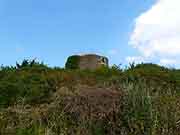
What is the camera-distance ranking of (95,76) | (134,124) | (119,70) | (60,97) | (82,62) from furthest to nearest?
(82,62), (119,70), (95,76), (60,97), (134,124)

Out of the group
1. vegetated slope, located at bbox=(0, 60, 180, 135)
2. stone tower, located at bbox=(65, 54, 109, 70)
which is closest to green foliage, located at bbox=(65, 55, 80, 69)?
stone tower, located at bbox=(65, 54, 109, 70)

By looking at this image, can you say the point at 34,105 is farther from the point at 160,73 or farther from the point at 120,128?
the point at 160,73

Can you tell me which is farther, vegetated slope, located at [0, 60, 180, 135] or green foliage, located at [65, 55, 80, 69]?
green foliage, located at [65, 55, 80, 69]

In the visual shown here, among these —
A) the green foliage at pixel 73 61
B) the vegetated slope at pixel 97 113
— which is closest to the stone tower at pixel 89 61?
the green foliage at pixel 73 61

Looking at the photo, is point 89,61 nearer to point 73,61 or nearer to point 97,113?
point 73,61

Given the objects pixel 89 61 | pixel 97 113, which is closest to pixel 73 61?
pixel 89 61

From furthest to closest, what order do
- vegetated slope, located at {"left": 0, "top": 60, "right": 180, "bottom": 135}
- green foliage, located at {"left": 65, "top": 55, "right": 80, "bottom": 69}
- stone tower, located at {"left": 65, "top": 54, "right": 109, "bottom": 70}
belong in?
green foliage, located at {"left": 65, "top": 55, "right": 80, "bottom": 69}, stone tower, located at {"left": 65, "top": 54, "right": 109, "bottom": 70}, vegetated slope, located at {"left": 0, "top": 60, "right": 180, "bottom": 135}

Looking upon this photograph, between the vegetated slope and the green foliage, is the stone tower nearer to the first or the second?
the green foliage

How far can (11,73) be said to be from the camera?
14.7 metres

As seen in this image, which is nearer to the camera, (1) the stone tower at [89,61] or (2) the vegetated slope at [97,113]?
(2) the vegetated slope at [97,113]

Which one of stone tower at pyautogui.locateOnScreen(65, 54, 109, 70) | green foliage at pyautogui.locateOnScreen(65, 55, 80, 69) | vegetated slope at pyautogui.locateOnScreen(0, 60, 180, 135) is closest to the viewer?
vegetated slope at pyautogui.locateOnScreen(0, 60, 180, 135)

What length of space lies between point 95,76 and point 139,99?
17.7ft

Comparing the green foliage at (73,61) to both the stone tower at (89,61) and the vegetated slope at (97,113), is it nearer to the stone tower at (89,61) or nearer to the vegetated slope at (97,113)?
the stone tower at (89,61)

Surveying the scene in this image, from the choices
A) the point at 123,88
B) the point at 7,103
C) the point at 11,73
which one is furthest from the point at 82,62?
the point at 123,88
